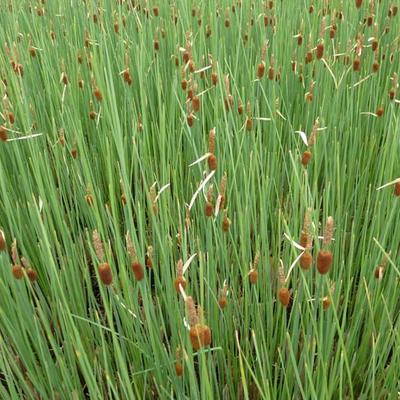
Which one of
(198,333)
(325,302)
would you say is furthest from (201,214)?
(198,333)

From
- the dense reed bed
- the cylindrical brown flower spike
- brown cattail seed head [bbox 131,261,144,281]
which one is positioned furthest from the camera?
the dense reed bed

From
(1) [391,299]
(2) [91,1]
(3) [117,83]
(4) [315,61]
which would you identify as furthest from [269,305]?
(2) [91,1]

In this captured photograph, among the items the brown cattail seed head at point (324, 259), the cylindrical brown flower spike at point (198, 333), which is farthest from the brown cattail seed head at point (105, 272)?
the brown cattail seed head at point (324, 259)

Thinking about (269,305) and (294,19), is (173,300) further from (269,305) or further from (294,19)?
(294,19)

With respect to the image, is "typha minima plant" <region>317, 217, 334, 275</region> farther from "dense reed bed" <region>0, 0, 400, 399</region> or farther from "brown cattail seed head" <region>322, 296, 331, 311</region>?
"brown cattail seed head" <region>322, 296, 331, 311</region>

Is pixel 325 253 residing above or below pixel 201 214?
above

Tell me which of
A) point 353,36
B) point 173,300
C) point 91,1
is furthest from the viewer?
point 91,1

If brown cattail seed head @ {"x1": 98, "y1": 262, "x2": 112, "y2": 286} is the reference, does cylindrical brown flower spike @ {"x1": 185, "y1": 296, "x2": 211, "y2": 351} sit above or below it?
below

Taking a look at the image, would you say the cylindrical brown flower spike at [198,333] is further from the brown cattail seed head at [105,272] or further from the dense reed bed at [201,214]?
the brown cattail seed head at [105,272]

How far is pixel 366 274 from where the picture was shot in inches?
37.3

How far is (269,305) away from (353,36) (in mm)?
1238

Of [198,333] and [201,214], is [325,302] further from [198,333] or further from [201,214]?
[201,214]

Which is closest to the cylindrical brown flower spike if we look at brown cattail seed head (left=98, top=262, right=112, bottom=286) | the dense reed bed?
the dense reed bed

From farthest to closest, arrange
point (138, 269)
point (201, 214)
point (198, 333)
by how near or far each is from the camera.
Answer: point (201, 214) → point (138, 269) → point (198, 333)
